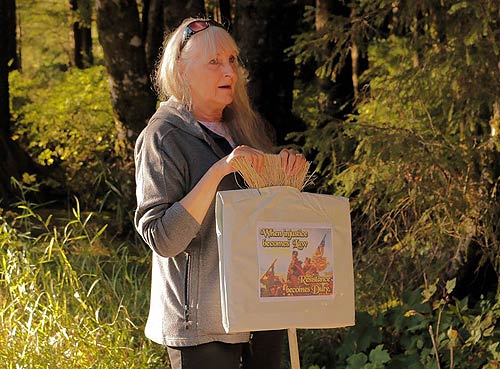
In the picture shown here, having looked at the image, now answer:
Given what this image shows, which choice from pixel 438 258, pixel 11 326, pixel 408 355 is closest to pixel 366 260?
pixel 438 258

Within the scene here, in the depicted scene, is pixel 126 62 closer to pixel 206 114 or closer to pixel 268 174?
pixel 206 114

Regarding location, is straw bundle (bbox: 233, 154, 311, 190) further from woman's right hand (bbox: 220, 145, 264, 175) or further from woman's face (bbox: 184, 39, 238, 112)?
woman's face (bbox: 184, 39, 238, 112)

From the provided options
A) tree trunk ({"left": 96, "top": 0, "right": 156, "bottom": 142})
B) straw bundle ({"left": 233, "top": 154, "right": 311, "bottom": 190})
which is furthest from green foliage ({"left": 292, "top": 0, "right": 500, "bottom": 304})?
tree trunk ({"left": 96, "top": 0, "right": 156, "bottom": 142})

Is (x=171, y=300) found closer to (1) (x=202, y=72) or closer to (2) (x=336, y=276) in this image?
(2) (x=336, y=276)

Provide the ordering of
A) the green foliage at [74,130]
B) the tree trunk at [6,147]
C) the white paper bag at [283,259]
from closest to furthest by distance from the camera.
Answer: the white paper bag at [283,259]
the tree trunk at [6,147]
the green foliage at [74,130]

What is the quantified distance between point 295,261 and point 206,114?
1.87ft

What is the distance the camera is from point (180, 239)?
8.97 feet

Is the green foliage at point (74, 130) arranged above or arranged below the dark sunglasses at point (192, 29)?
below

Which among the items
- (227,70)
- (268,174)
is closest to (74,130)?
(227,70)

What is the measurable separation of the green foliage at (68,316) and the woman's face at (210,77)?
190 centimetres

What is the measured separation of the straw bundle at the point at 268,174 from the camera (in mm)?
2717

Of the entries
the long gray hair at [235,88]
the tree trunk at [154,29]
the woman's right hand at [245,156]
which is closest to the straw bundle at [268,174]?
the woman's right hand at [245,156]

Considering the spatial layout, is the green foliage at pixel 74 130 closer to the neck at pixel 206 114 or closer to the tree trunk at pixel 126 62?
the tree trunk at pixel 126 62

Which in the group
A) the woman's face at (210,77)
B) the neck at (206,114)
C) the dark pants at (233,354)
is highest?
the woman's face at (210,77)
